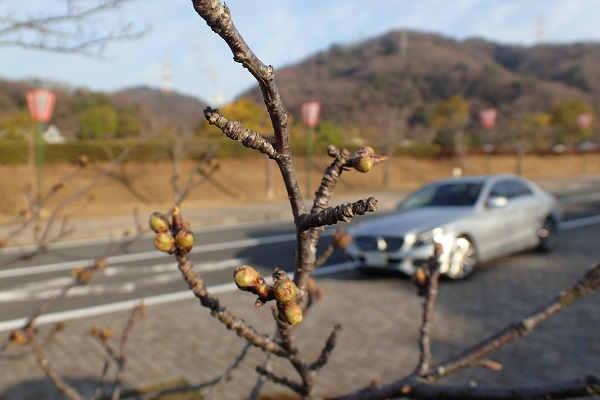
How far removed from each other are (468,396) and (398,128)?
3450cm

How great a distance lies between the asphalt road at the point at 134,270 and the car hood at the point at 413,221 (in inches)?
49.1

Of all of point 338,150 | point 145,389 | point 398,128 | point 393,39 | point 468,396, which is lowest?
point 145,389

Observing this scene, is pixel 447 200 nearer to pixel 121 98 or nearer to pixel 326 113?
pixel 121 98

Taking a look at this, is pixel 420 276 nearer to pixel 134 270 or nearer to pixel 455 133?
pixel 134 270

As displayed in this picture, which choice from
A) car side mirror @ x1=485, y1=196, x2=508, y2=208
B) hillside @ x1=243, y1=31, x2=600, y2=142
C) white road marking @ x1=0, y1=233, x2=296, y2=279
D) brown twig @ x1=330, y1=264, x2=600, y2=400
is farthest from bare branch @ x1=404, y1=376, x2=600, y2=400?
hillside @ x1=243, y1=31, x2=600, y2=142

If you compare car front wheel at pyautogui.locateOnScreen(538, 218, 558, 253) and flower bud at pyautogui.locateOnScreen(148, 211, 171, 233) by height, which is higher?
flower bud at pyautogui.locateOnScreen(148, 211, 171, 233)

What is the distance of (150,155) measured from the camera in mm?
28484

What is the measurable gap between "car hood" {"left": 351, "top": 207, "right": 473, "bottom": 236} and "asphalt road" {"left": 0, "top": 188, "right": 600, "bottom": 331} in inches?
49.1

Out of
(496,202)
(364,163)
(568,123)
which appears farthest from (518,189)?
(568,123)

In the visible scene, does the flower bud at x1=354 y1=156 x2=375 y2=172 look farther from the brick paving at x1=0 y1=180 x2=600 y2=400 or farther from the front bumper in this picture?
the front bumper

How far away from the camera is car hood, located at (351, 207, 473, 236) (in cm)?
819

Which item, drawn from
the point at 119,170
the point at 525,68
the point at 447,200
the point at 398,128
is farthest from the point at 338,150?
the point at 525,68

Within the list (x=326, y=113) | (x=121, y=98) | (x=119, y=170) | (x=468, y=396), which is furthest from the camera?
(x=326, y=113)

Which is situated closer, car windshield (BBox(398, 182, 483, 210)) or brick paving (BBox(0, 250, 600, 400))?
brick paving (BBox(0, 250, 600, 400))
